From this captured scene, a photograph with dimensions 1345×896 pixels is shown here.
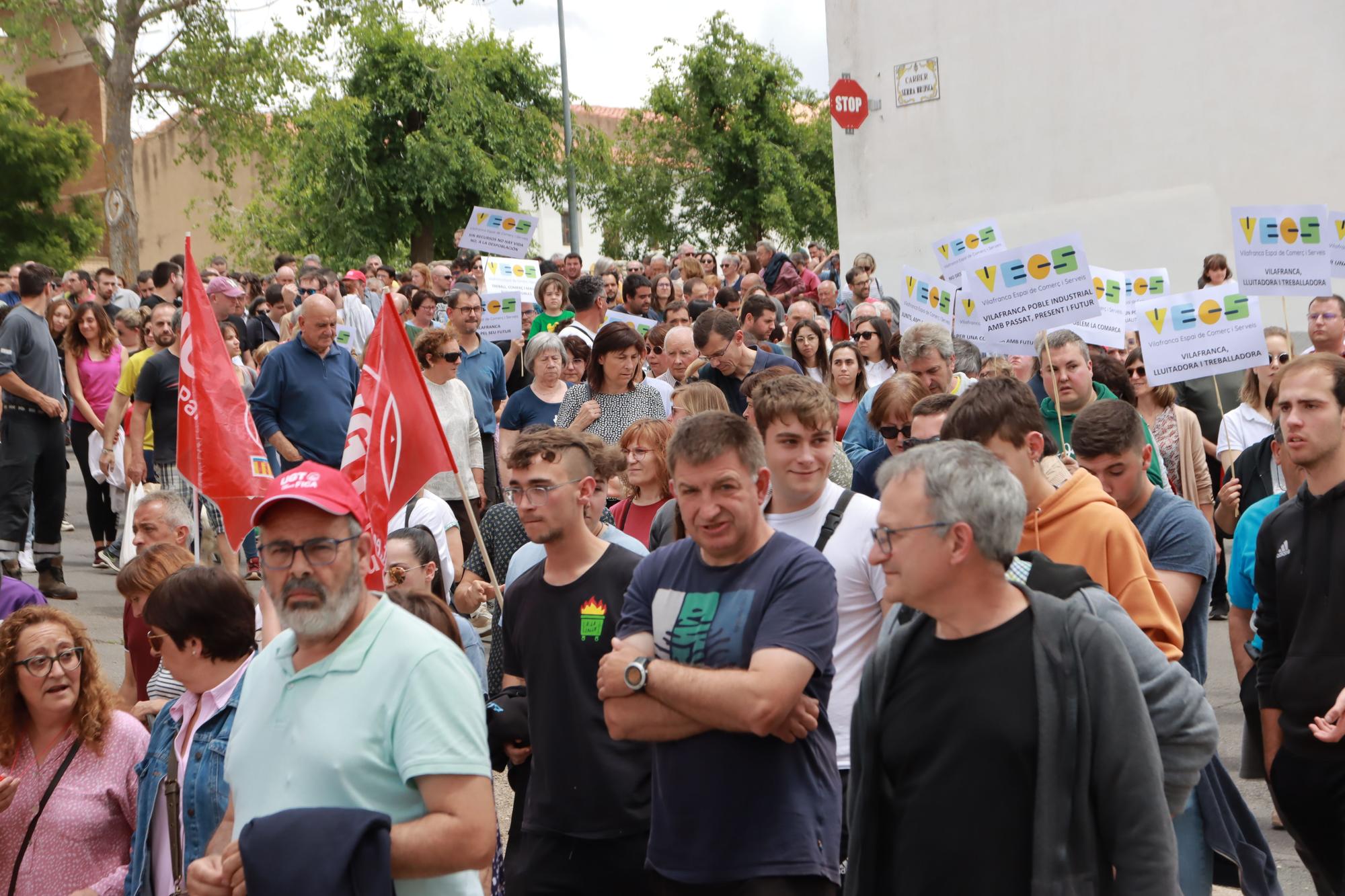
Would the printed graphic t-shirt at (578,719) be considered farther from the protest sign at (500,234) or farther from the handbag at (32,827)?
the protest sign at (500,234)

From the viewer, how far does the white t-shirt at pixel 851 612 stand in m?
4.36

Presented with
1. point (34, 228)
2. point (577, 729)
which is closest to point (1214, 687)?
point (577, 729)

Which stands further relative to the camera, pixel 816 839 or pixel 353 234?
pixel 353 234

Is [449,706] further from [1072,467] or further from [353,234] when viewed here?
[353,234]

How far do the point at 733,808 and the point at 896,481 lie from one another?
1029mm

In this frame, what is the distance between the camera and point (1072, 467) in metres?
5.86

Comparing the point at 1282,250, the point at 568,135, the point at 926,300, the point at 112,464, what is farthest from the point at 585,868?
the point at 568,135

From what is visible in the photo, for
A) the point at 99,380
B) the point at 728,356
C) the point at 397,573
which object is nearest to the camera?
the point at 397,573

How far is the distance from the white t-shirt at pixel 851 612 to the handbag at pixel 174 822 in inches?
75.5

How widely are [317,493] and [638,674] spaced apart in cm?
96

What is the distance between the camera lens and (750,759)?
149 inches

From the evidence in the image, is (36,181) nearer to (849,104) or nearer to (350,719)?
(849,104)

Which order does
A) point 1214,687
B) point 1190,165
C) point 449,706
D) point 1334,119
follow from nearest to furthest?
point 449,706, point 1214,687, point 1334,119, point 1190,165

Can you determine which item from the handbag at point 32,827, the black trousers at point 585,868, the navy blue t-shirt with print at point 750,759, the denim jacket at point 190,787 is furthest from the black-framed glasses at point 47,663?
the navy blue t-shirt with print at point 750,759
